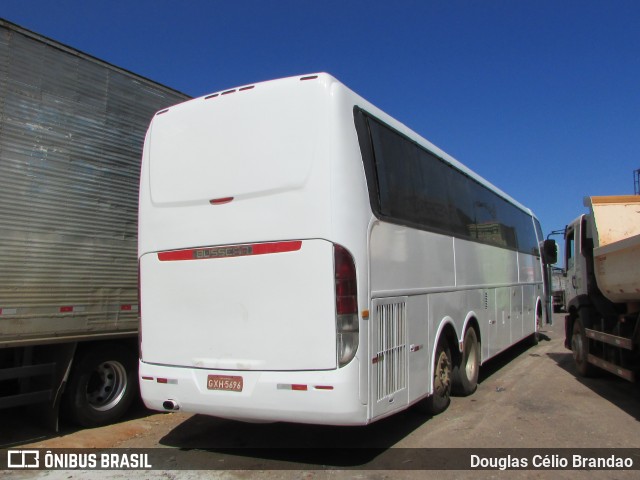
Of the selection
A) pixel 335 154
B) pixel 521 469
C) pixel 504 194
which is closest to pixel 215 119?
pixel 335 154

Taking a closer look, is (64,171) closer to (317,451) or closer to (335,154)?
(335,154)

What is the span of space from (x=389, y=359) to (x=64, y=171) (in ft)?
13.8

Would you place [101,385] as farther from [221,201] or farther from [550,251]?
[550,251]

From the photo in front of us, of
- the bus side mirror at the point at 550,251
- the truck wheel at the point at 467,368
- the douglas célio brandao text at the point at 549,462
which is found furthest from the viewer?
the bus side mirror at the point at 550,251

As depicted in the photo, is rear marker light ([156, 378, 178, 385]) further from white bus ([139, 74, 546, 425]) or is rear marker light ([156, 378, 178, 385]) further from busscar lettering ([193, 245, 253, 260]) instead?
busscar lettering ([193, 245, 253, 260])

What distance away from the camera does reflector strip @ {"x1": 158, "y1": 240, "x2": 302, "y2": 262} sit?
455cm

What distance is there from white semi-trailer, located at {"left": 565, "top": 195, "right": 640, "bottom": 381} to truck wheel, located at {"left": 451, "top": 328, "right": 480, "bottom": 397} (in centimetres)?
188

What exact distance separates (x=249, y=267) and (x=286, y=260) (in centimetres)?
40

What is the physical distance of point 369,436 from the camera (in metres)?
5.75

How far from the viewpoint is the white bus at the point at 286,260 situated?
4383mm

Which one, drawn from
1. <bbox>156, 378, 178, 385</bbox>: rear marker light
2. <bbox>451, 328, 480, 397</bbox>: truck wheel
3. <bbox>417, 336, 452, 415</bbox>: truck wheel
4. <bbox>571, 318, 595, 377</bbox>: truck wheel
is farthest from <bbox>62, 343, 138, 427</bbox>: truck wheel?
<bbox>571, 318, 595, 377</bbox>: truck wheel

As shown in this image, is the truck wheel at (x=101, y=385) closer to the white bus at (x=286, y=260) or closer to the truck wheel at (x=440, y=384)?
the white bus at (x=286, y=260)

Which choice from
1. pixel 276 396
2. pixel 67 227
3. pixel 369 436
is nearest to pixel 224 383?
pixel 276 396

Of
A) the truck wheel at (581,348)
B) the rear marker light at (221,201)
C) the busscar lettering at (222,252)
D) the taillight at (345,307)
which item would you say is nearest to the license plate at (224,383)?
the taillight at (345,307)
